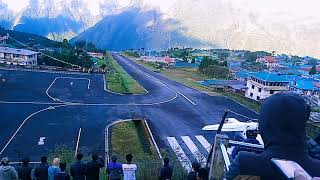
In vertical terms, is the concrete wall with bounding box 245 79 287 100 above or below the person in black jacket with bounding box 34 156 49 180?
below

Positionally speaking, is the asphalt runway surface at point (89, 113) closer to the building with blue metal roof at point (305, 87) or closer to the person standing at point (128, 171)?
the person standing at point (128, 171)

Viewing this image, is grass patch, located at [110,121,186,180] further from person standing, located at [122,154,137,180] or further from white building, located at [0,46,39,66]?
white building, located at [0,46,39,66]

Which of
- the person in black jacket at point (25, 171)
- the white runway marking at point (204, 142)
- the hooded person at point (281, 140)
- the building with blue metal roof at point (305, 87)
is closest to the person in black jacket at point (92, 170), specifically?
the person in black jacket at point (25, 171)

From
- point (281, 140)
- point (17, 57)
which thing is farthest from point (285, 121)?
point (17, 57)

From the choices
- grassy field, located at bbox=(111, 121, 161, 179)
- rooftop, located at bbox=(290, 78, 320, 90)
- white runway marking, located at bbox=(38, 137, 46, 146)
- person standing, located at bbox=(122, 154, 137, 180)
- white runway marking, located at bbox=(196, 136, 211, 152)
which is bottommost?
white runway marking, located at bbox=(38, 137, 46, 146)

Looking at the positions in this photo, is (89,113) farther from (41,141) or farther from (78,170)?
(78,170)

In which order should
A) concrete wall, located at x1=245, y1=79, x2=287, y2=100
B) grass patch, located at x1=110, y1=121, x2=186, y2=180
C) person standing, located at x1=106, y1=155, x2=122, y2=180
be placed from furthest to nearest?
1. concrete wall, located at x1=245, y1=79, x2=287, y2=100
2. grass patch, located at x1=110, y1=121, x2=186, y2=180
3. person standing, located at x1=106, y1=155, x2=122, y2=180

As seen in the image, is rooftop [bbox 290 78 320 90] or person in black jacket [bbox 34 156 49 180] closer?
person in black jacket [bbox 34 156 49 180]

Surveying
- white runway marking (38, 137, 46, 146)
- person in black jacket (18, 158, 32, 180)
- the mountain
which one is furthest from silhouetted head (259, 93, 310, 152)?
the mountain
